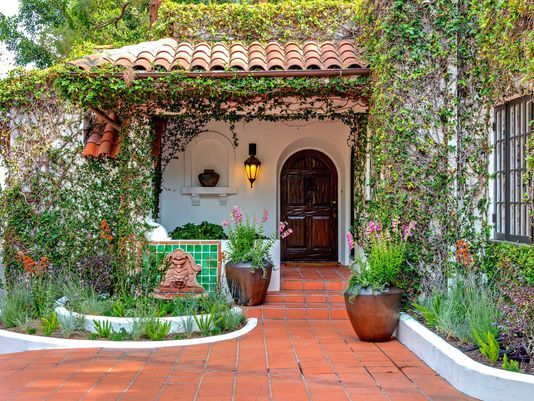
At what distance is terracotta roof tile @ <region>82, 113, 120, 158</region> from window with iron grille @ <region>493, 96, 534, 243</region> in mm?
5192

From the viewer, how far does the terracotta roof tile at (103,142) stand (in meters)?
8.37

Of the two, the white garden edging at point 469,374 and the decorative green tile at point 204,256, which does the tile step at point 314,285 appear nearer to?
the decorative green tile at point 204,256

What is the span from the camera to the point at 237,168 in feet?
35.5

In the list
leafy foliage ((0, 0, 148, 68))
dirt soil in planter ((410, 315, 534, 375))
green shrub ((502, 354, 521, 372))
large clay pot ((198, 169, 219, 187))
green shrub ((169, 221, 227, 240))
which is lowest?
dirt soil in planter ((410, 315, 534, 375))

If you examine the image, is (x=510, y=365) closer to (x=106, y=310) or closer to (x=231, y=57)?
(x=106, y=310)

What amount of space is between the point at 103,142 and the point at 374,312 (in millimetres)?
4655

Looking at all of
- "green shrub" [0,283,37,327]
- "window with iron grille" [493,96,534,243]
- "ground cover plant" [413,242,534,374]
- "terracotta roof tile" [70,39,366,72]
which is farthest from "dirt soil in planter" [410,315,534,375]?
"green shrub" [0,283,37,327]

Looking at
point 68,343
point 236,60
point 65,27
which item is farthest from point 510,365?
point 65,27

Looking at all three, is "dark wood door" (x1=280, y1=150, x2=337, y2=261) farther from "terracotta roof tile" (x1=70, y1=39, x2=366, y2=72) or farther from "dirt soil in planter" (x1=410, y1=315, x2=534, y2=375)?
"dirt soil in planter" (x1=410, y1=315, x2=534, y2=375)

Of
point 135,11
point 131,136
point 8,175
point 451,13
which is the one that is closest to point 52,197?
point 8,175

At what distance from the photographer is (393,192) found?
23.2 ft

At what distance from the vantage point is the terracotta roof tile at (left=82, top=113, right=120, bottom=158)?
27.5 ft

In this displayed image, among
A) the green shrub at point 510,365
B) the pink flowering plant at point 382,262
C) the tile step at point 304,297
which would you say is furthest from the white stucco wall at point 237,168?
the green shrub at point 510,365

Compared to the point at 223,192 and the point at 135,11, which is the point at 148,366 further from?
the point at 135,11
